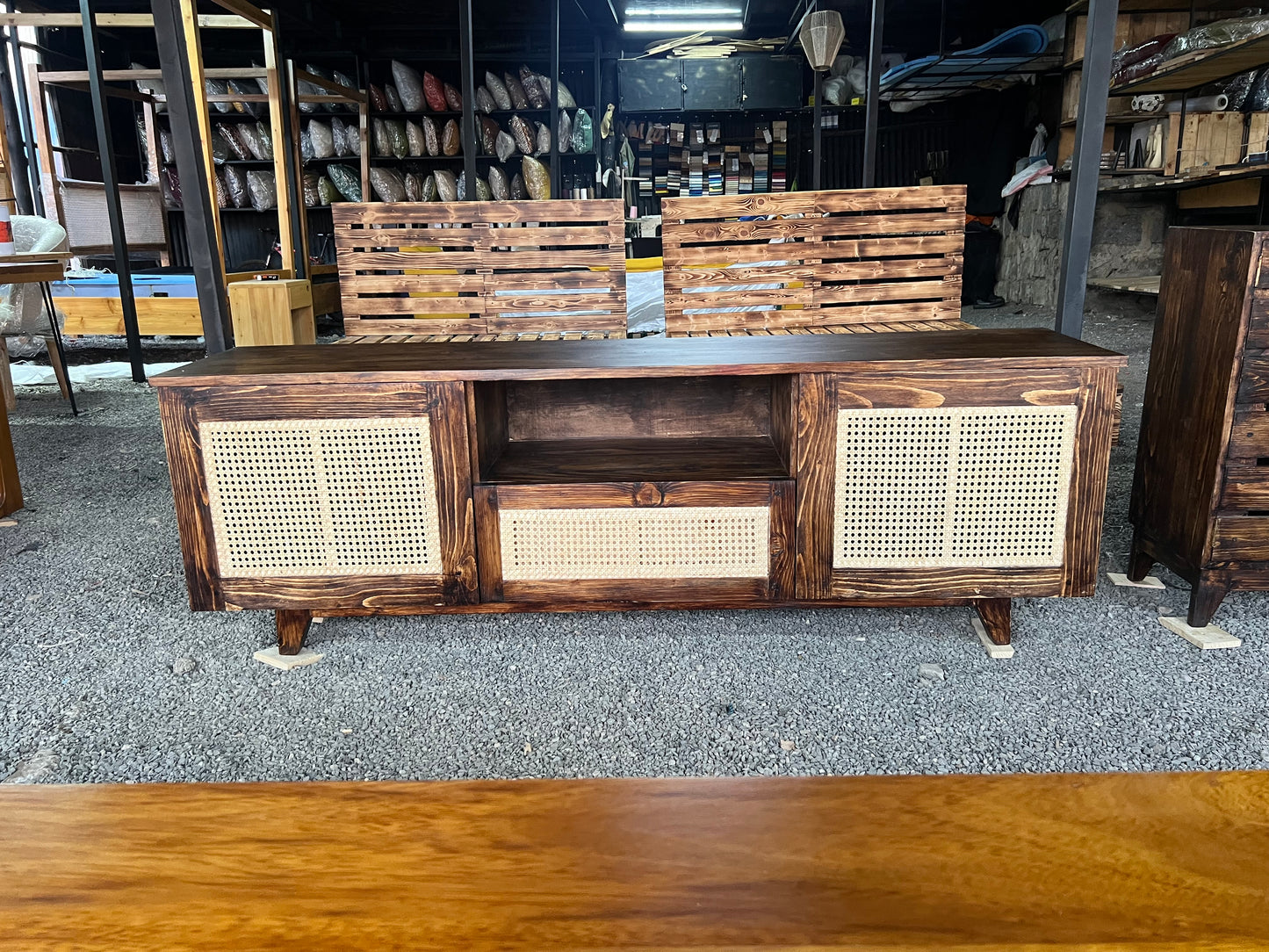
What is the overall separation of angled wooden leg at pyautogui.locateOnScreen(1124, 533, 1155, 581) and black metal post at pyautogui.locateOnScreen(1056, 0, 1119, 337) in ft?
1.96

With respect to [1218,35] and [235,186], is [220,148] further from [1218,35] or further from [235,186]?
[1218,35]

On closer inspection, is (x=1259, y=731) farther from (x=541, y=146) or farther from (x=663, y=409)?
(x=541, y=146)

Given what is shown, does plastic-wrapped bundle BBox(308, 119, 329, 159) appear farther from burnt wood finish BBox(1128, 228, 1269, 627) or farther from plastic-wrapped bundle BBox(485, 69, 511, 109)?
burnt wood finish BBox(1128, 228, 1269, 627)

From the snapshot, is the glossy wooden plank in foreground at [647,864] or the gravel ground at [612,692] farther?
the gravel ground at [612,692]

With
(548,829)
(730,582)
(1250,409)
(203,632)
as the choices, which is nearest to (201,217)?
(203,632)

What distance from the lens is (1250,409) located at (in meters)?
1.91

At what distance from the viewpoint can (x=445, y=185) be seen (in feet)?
28.6

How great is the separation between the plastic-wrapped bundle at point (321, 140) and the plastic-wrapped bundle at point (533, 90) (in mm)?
1899

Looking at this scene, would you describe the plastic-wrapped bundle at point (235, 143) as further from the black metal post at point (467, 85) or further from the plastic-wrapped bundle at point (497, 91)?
the black metal post at point (467, 85)

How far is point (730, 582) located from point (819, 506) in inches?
9.5

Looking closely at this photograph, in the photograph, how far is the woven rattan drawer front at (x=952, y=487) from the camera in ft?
5.84

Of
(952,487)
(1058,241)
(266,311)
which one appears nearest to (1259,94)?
(1058,241)

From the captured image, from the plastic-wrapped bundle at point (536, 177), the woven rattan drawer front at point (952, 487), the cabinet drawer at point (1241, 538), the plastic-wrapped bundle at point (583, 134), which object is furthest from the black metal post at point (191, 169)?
the plastic-wrapped bundle at point (583, 134)

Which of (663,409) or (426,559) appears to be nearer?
(426,559)
